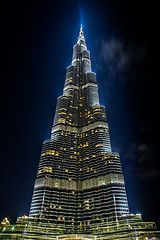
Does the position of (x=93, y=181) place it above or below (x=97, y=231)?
above

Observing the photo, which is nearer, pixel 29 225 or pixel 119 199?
pixel 29 225

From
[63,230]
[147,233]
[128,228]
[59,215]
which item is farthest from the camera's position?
[59,215]

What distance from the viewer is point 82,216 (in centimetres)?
18288

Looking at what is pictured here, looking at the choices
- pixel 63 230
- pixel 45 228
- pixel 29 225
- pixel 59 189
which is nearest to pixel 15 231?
pixel 29 225

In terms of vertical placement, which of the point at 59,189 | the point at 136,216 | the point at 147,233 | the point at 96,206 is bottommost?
the point at 147,233

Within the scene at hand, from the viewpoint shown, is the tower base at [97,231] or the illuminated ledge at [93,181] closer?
the tower base at [97,231]

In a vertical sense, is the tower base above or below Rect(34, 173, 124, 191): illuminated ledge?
below

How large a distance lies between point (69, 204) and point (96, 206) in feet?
98.7

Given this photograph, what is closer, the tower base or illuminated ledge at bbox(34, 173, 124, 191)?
the tower base

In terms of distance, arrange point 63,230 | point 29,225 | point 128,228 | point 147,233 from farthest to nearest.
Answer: point 63,230
point 29,225
point 128,228
point 147,233

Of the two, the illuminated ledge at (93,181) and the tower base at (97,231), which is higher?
the illuminated ledge at (93,181)

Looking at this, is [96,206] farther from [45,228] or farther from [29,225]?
[29,225]

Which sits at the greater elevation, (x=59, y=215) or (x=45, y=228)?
(x=59, y=215)

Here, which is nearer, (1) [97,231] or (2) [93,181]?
(1) [97,231]
